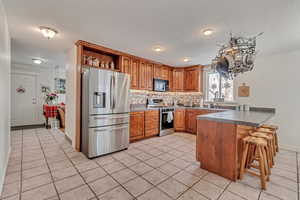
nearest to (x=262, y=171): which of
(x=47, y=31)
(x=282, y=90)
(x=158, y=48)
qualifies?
(x=282, y=90)

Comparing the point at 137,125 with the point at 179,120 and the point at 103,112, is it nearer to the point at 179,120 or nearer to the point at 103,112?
the point at 103,112

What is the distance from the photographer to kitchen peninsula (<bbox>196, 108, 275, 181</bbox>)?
2047mm

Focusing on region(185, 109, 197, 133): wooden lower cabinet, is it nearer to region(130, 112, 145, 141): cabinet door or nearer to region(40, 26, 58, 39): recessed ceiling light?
region(130, 112, 145, 141): cabinet door

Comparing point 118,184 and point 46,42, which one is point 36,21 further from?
point 118,184

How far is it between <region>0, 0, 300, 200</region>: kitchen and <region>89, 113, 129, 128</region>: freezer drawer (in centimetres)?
2

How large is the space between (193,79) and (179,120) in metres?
1.68

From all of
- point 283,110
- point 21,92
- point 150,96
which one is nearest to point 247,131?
point 283,110

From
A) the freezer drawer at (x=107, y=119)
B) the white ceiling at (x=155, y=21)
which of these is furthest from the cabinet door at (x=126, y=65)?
the freezer drawer at (x=107, y=119)

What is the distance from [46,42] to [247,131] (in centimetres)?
476

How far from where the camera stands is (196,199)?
1.67 m

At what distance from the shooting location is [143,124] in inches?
157

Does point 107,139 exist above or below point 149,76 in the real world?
below

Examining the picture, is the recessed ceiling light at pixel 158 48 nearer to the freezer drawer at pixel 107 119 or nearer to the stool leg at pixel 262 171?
the freezer drawer at pixel 107 119

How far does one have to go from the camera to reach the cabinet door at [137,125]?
3.74m
